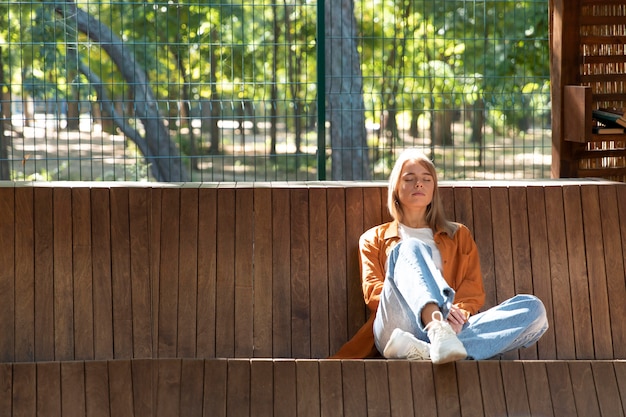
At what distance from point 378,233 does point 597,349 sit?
1.22 metres

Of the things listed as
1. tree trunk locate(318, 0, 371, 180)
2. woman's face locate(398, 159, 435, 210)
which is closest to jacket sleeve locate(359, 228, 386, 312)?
woman's face locate(398, 159, 435, 210)

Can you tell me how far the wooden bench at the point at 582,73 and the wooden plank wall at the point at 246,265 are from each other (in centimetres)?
73

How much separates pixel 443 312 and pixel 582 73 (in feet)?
7.10

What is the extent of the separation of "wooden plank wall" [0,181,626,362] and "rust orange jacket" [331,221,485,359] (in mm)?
180


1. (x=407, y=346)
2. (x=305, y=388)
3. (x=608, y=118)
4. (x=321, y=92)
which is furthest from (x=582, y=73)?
(x=305, y=388)

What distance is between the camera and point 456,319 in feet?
14.6

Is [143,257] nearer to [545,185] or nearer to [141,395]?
[141,395]

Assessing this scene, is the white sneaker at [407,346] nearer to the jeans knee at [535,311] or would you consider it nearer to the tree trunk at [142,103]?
the jeans knee at [535,311]

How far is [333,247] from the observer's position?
495 centimetres

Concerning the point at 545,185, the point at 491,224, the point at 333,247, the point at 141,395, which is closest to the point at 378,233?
the point at 333,247

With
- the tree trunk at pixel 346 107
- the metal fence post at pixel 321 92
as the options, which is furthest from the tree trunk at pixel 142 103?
the metal fence post at pixel 321 92

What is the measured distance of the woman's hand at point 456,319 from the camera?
4441mm

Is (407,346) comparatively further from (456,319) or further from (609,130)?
(609,130)

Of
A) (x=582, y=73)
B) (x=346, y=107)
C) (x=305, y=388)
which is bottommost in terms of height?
(x=305, y=388)
